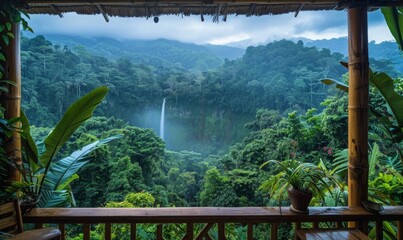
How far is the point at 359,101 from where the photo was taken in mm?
1744

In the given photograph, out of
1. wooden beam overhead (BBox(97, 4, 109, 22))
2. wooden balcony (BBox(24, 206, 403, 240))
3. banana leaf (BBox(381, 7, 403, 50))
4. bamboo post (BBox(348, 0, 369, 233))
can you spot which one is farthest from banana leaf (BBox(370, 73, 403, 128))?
wooden beam overhead (BBox(97, 4, 109, 22))

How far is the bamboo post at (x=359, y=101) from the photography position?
5.69 feet

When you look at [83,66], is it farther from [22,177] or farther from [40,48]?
[22,177]

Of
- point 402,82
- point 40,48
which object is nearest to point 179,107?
point 40,48

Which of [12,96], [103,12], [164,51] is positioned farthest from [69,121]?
[164,51]

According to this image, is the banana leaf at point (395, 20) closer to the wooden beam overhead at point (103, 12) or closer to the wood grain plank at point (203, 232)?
the wood grain plank at point (203, 232)

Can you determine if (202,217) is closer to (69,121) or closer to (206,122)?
(69,121)

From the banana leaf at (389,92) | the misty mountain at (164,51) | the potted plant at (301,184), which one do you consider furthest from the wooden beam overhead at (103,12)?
the misty mountain at (164,51)

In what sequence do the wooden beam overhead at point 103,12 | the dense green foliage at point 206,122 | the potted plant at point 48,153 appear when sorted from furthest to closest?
the dense green foliage at point 206,122
the wooden beam overhead at point 103,12
the potted plant at point 48,153

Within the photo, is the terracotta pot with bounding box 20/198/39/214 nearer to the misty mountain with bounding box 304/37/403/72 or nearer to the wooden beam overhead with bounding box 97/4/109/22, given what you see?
the wooden beam overhead with bounding box 97/4/109/22

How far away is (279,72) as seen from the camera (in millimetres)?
10734

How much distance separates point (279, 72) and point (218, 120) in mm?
3709

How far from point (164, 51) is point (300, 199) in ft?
48.0

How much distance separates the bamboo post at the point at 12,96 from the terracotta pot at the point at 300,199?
189cm
